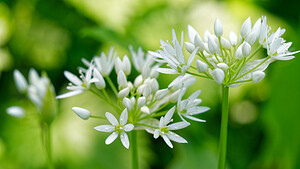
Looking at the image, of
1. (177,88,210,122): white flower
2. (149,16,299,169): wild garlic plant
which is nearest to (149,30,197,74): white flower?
(149,16,299,169): wild garlic plant

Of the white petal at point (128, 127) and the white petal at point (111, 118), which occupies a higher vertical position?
the white petal at point (111, 118)

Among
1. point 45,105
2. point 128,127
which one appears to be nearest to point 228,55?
point 128,127

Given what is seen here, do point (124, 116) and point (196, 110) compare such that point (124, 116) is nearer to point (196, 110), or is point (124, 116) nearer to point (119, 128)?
point (119, 128)

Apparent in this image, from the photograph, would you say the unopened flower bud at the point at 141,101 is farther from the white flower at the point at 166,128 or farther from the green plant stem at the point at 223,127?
the green plant stem at the point at 223,127

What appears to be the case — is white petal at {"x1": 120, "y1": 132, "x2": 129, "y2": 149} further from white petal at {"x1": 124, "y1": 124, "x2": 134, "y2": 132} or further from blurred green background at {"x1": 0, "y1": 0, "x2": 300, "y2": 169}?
blurred green background at {"x1": 0, "y1": 0, "x2": 300, "y2": 169}

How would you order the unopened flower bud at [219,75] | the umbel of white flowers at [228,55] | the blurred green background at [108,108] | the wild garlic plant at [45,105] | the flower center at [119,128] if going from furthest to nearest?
1. the blurred green background at [108,108]
2. the wild garlic plant at [45,105]
3. the flower center at [119,128]
4. the umbel of white flowers at [228,55]
5. the unopened flower bud at [219,75]

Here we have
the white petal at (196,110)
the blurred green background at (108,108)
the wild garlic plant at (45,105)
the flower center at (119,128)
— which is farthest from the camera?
the blurred green background at (108,108)

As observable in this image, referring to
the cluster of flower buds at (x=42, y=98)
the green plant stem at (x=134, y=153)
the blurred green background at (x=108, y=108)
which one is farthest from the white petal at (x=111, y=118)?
the blurred green background at (x=108, y=108)

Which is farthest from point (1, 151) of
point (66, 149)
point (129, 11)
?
point (129, 11)

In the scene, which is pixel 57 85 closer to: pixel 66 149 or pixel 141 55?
pixel 66 149
